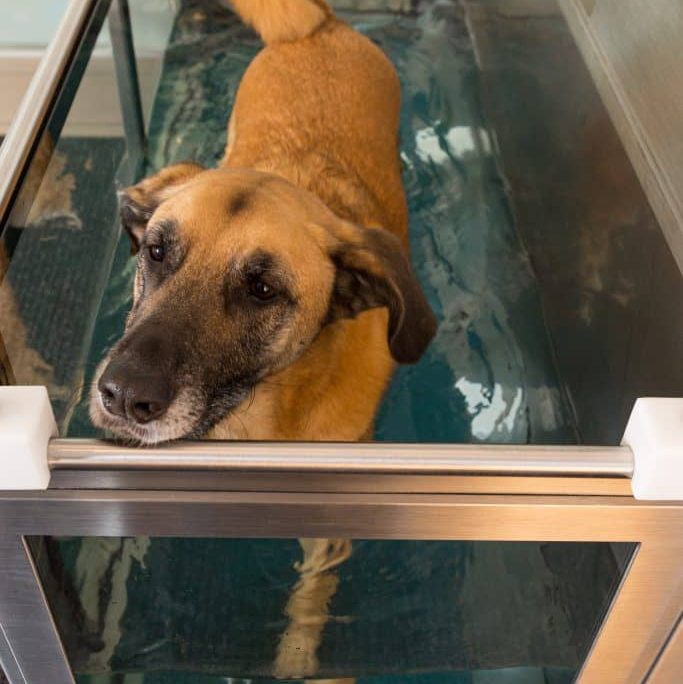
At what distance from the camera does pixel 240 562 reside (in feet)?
3.68

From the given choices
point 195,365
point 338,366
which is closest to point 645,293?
point 338,366

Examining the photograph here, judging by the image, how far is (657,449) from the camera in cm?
78

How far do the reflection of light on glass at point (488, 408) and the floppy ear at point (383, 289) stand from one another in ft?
2.62

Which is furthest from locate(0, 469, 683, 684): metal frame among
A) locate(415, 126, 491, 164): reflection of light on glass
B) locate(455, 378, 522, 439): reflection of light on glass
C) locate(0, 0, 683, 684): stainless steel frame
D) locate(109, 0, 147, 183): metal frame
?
locate(415, 126, 491, 164): reflection of light on glass

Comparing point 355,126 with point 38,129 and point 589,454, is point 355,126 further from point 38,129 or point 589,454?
point 589,454

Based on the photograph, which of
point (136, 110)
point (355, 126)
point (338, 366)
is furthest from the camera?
point (136, 110)

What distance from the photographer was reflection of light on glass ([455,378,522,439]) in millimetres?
2057

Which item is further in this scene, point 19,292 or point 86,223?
point 86,223

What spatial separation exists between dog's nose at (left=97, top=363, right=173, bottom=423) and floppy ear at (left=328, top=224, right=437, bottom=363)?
0.43m

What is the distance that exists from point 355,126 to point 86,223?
29.7 inches

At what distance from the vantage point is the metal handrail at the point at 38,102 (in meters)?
1.18

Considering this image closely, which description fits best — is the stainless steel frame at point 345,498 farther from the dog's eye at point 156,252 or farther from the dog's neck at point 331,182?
the dog's neck at point 331,182

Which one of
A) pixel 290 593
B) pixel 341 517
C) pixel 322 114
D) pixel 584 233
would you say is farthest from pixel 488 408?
pixel 341 517

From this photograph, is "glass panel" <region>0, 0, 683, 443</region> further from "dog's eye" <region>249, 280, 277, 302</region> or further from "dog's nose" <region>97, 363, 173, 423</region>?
"dog's eye" <region>249, 280, 277, 302</region>
